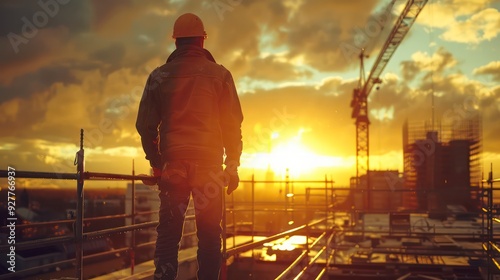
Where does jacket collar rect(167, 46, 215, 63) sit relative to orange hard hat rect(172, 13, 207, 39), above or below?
below

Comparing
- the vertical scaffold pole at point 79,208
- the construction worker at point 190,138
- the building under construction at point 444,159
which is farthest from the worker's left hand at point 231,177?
the building under construction at point 444,159

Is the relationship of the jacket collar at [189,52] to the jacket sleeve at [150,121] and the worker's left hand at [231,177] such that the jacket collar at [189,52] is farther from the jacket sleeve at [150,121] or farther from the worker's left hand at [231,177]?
the worker's left hand at [231,177]

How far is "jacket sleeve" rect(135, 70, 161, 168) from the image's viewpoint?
2.73m

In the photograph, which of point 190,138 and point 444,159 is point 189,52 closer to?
point 190,138

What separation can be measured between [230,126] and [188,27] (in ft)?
2.07

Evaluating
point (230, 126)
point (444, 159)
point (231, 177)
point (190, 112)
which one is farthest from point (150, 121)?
point (444, 159)

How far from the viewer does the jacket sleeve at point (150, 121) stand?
2.73m

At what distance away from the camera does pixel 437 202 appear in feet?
142

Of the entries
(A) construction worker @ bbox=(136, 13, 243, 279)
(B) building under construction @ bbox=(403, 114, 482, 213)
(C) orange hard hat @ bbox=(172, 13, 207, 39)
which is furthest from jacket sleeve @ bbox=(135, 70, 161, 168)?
(B) building under construction @ bbox=(403, 114, 482, 213)

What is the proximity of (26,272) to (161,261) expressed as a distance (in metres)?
1.61

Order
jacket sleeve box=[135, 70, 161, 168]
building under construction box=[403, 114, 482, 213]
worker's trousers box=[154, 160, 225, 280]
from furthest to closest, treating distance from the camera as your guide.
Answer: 1. building under construction box=[403, 114, 482, 213]
2. jacket sleeve box=[135, 70, 161, 168]
3. worker's trousers box=[154, 160, 225, 280]

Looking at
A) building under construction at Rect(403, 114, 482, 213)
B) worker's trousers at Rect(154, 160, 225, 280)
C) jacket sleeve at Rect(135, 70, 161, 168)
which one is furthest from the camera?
building under construction at Rect(403, 114, 482, 213)

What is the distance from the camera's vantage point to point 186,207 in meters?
2.72

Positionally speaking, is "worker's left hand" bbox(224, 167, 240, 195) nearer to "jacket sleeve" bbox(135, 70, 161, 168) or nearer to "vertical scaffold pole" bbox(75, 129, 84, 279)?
"jacket sleeve" bbox(135, 70, 161, 168)
